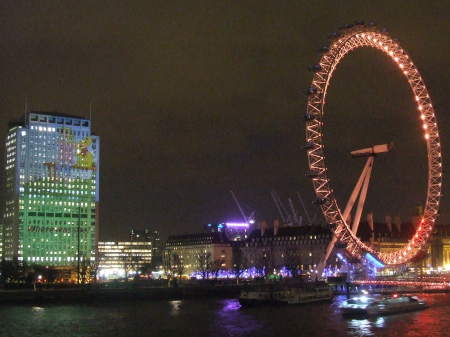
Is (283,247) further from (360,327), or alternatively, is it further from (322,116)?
(360,327)

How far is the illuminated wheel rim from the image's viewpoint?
220 feet

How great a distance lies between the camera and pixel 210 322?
54250 millimetres

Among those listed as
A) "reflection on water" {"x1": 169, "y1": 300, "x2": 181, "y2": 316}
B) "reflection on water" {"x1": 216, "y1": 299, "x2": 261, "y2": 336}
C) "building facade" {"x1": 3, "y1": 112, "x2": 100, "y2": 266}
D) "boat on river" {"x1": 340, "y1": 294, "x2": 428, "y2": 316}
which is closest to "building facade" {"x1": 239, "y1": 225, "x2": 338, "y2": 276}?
"building facade" {"x1": 3, "y1": 112, "x2": 100, "y2": 266}

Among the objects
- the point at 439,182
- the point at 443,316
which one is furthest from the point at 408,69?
the point at 443,316

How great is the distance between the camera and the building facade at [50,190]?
151375 millimetres

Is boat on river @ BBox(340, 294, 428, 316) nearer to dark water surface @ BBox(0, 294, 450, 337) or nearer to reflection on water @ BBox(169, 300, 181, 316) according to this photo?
dark water surface @ BBox(0, 294, 450, 337)

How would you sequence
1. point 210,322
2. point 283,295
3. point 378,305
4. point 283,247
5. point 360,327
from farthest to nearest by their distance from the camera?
point 283,247, point 283,295, point 378,305, point 210,322, point 360,327

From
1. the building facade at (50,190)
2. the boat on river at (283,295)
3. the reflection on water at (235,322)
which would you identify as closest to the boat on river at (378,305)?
the reflection on water at (235,322)

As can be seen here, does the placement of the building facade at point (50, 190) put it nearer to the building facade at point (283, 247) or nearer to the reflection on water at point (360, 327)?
the building facade at point (283, 247)

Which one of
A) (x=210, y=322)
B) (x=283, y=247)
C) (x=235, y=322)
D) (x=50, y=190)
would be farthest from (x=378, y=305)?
(x=283, y=247)

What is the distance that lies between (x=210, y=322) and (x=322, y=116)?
930 inches

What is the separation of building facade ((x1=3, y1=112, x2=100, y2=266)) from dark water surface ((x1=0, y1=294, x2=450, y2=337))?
8164 cm

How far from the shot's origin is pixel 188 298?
86.3m

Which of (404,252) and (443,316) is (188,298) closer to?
(404,252)
